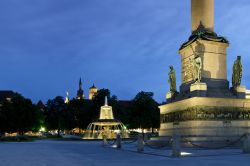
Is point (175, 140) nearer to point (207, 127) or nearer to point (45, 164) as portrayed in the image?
point (45, 164)

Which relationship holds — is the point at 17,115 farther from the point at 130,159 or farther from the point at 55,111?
the point at 130,159

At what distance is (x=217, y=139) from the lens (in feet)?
104

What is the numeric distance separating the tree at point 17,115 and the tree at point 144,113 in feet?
87.2

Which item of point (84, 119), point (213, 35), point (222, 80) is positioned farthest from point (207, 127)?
point (84, 119)

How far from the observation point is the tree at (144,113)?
10238 cm

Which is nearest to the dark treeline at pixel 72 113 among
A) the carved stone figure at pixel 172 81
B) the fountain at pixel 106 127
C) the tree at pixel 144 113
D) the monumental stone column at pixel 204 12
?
the tree at pixel 144 113

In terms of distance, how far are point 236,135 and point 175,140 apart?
38.8 feet

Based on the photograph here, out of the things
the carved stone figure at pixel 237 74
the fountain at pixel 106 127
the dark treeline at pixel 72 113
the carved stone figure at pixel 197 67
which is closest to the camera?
the carved stone figure at pixel 197 67

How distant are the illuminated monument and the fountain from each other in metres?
30.4

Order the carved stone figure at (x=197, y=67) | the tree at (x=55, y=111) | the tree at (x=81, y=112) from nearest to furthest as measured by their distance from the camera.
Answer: the carved stone figure at (x=197, y=67) < the tree at (x=81, y=112) < the tree at (x=55, y=111)

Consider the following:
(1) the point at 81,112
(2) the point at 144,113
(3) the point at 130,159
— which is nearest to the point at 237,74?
(3) the point at 130,159

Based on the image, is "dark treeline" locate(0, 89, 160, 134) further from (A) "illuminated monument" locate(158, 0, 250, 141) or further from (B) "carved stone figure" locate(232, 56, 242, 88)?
(B) "carved stone figure" locate(232, 56, 242, 88)

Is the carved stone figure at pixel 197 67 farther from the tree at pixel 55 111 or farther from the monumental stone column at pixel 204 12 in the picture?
the tree at pixel 55 111

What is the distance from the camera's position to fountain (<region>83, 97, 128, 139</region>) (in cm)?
6875
